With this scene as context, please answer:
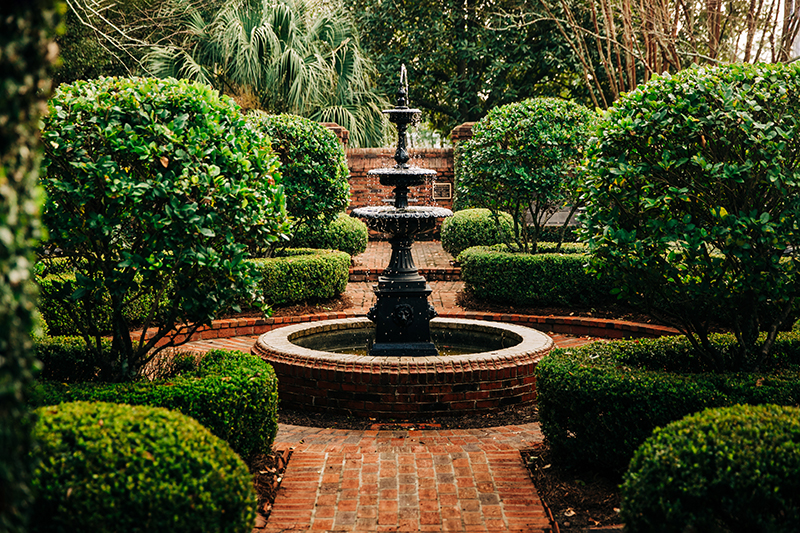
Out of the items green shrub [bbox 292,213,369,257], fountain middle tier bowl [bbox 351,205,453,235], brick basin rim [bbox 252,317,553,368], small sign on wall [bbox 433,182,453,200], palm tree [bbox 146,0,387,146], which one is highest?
palm tree [bbox 146,0,387,146]

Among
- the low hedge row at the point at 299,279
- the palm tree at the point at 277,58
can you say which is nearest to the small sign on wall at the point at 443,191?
the palm tree at the point at 277,58

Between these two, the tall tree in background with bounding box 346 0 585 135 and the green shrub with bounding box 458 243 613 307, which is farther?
the tall tree in background with bounding box 346 0 585 135

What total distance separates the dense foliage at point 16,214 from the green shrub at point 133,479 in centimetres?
77

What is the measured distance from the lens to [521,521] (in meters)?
3.50

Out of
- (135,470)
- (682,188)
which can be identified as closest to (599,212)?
(682,188)

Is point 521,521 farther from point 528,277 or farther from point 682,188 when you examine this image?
point 528,277

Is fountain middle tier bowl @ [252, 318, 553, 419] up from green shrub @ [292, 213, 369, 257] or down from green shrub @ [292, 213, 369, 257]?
down

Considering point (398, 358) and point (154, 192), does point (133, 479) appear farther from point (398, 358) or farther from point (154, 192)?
point (398, 358)

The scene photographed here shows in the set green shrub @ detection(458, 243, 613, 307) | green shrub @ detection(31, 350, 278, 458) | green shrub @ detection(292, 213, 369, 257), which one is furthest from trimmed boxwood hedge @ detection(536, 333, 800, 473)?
green shrub @ detection(292, 213, 369, 257)

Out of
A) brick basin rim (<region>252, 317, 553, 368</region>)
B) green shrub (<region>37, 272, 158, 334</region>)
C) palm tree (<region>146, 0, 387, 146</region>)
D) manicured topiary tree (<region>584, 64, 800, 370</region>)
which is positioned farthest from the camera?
palm tree (<region>146, 0, 387, 146</region>)

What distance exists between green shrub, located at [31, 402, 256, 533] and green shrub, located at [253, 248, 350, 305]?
6.02m

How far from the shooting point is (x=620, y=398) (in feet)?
12.5

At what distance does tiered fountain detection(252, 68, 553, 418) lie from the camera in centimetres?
529

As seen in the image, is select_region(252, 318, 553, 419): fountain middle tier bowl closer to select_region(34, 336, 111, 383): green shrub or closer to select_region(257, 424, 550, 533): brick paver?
select_region(257, 424, 550, 533): brick paver
